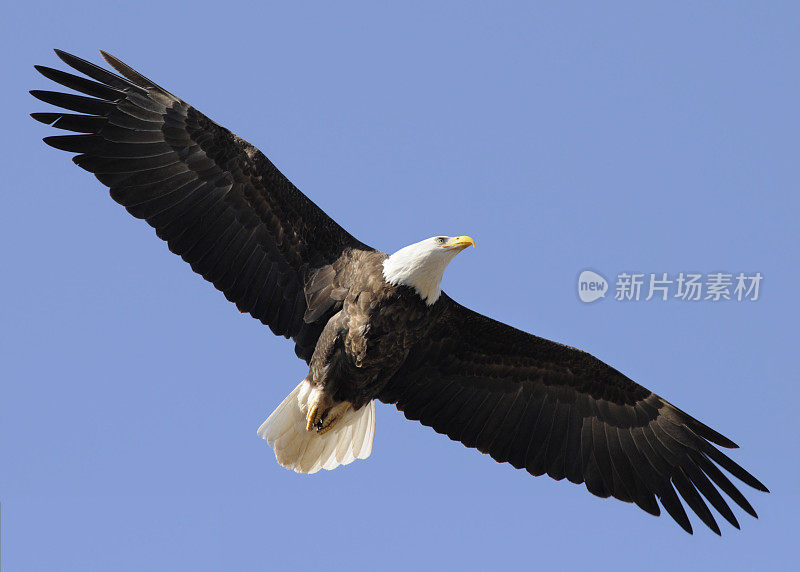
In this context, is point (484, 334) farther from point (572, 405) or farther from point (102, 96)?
point (102, 96)

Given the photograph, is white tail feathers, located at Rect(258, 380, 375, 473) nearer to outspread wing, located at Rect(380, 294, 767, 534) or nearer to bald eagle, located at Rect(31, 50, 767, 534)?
bald eagle, located at Rect(31, 50, 767, 534)

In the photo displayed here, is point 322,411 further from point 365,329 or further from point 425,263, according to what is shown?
point 425,263

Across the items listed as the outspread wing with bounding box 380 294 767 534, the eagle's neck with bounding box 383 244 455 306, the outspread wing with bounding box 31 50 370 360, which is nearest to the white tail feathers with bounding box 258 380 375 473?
the outspread wing with bounding box 380 294 767 534

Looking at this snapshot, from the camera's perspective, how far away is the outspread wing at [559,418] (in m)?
9.94

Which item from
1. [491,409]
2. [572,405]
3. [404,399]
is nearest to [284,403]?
[404,399]

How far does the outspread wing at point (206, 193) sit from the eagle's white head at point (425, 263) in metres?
0.48

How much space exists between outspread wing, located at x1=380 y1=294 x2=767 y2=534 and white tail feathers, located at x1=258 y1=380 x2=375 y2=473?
403 millimetres

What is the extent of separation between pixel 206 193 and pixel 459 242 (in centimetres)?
199

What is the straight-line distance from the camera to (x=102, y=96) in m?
9.09

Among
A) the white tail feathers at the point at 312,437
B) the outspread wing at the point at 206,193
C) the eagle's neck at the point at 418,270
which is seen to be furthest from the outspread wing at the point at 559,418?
the outspread wing at the point at 206,193

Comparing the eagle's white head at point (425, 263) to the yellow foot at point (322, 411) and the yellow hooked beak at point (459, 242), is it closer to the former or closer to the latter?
the yellow hooked beak at point (459, 242)

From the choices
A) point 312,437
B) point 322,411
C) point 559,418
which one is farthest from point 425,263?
point 559,418

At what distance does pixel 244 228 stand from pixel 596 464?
11.5 feet

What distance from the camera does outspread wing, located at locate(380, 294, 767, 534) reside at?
9.94 m
